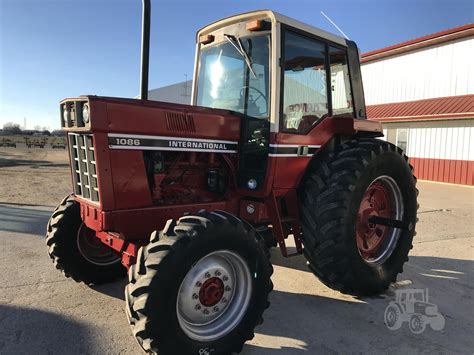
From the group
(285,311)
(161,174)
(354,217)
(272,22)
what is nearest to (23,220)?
(161,174)

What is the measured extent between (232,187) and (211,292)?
1.27m

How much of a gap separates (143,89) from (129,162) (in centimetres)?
219

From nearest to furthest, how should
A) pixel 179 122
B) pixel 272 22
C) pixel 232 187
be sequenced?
pixel 179 122 → pixel 272 22 → pixel 232 187

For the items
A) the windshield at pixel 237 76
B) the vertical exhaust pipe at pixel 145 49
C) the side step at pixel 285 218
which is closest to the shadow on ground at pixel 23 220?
the vertical exhaust pipe at pixel 145 49

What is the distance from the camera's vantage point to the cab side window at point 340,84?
14.8 ft

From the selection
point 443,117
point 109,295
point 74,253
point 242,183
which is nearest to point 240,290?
point 242,183

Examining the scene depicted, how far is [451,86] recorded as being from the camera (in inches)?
604

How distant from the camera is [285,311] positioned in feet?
12.7

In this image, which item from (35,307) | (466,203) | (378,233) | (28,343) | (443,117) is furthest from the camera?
(443,117)

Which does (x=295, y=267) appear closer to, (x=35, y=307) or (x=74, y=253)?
(x=74, y=253)

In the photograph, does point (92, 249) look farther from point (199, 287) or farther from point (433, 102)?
point (433, 102)

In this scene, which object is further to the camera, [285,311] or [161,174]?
[285,311]

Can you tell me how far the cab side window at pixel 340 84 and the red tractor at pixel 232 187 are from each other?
18 mm

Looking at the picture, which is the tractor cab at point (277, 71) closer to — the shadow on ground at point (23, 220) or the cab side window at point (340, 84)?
the cab side window at point (340, 84)
